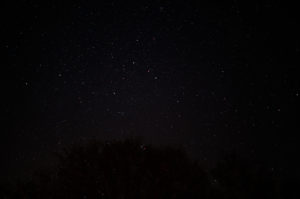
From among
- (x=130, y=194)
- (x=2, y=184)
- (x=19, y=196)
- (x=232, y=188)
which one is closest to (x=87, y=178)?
(x=130, y=194)

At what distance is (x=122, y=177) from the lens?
16.2 meters

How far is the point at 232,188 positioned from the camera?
21.5 m

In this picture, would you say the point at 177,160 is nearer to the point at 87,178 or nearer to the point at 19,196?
the point at 87,178

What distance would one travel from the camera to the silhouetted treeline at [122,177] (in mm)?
15805

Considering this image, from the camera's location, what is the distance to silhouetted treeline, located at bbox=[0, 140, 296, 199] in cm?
1580

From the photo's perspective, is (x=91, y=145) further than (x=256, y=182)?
No

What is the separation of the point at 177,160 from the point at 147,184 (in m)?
3.19

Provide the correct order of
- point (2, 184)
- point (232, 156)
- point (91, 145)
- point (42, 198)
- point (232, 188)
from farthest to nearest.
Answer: point (232, 156) → point (232, 188) → point (2, 184) → point (91, 145) → point (42, 198)

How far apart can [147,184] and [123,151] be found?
2625 millimetres

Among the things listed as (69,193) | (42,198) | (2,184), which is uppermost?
(69,193)

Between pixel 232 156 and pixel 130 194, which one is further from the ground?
pixel 130 194

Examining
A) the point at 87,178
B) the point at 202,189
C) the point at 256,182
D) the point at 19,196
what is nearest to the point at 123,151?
the point at 87,178

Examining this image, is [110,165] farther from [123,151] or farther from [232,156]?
[232,156]

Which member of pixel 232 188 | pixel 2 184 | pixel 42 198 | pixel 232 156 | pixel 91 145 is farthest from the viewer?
pixel 232 156
